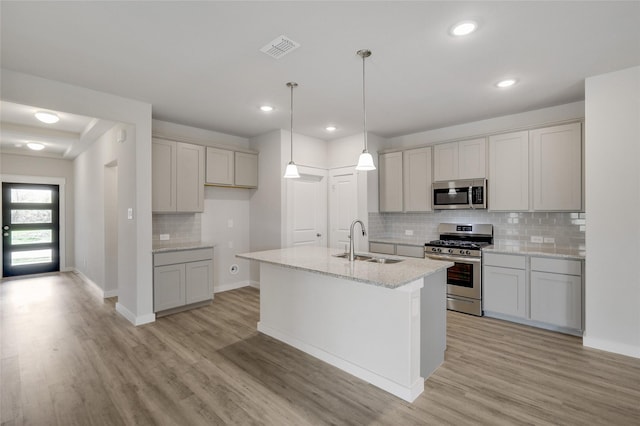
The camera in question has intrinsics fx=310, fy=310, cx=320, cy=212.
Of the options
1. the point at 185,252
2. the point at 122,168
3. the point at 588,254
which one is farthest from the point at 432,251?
the point at 122,168

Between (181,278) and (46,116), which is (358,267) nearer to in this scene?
(181,278)

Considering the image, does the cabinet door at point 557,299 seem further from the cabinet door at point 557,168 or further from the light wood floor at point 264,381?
the cabinet door at point 557,168

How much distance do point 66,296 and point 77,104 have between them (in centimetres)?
346

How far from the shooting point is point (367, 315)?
2.54 m

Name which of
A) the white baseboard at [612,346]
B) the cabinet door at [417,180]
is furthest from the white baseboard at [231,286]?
the white baseboard at [612,346]

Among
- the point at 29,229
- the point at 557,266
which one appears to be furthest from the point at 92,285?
the point at 557,266

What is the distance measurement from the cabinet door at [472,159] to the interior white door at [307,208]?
2.36m

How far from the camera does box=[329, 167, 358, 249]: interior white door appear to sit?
5.43m

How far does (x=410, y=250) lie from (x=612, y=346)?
2371 millimetres

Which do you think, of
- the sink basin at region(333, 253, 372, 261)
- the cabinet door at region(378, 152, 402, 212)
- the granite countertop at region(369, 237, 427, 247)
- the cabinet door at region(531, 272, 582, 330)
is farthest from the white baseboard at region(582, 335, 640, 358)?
the cabinet door at region(378, 152, 402, 212)

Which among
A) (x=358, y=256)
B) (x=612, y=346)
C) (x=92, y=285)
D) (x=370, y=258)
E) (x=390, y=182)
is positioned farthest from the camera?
(x=92, y=285)

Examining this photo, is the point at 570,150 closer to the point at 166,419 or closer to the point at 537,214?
the point at 537,214

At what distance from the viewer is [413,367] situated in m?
2.30

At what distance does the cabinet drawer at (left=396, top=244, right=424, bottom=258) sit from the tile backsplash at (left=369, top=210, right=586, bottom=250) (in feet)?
1.75
